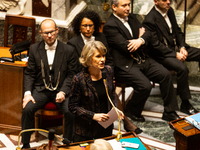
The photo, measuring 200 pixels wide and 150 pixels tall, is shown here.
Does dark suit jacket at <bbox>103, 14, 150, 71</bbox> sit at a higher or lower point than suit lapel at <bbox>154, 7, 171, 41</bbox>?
lower

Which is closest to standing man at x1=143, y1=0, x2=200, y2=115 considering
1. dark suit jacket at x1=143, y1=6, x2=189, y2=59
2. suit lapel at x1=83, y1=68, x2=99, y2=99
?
dark suit jacket at x1=143, y1=6, x2=189, y2=59

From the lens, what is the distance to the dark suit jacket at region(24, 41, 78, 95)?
383 centimetres

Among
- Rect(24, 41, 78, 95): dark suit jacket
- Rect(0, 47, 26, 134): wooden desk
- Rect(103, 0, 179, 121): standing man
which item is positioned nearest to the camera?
Rect(24, 41, 78, 95): dark suit jacket

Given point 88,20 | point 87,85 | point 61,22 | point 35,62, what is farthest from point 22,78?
point 61,22

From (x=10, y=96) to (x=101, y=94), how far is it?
1.62 meters

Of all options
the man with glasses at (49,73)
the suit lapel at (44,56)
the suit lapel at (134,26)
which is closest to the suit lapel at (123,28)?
the suit lapel at (134,26)

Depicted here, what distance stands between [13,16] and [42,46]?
1.47 metres

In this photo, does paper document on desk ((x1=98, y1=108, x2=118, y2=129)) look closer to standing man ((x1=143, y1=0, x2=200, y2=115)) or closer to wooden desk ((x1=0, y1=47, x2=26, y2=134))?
wooden desk ((x1=0, y1=47, x2=26, y2=134))

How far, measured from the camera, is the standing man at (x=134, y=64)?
4387 mm

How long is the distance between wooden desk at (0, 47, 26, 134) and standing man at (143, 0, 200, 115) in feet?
6.73

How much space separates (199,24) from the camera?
621 centimetres

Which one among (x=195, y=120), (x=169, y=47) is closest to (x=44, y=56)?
(x=195, y=120)

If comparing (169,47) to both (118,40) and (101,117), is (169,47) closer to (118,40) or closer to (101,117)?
(118,40)

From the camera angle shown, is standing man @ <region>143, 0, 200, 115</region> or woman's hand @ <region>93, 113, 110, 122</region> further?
standing man @ <region>143, 0, 200, 115</region>
